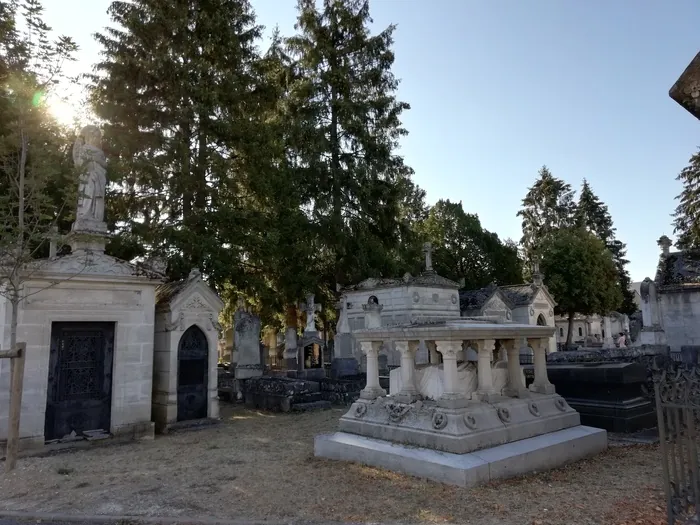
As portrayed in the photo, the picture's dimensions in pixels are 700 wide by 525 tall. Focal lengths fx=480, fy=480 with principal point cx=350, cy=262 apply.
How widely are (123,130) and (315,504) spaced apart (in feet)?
44.5

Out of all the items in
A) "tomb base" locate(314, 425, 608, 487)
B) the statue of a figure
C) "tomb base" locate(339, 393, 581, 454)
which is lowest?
"tomb base" locate(314, 425, 608, 487)

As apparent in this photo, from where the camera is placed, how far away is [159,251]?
1412 cm

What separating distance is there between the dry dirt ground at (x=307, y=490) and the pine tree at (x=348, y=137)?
15.8 meters

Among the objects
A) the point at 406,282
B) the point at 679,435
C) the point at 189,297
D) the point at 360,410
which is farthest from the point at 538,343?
the point at 406,282

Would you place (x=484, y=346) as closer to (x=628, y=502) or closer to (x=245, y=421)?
(x=628, y=502)

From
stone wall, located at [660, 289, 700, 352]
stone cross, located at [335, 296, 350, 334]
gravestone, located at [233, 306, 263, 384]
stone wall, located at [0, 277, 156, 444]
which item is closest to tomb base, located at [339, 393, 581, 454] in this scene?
stone wall, located at [0, 277, 156, 444]

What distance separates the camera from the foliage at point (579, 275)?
3353 centimetres

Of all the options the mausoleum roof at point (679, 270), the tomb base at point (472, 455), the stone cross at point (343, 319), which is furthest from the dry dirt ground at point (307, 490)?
the stone cross at point (343, 319)

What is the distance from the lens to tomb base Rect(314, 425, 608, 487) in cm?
570

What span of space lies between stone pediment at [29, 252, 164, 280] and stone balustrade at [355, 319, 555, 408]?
4.85 meters

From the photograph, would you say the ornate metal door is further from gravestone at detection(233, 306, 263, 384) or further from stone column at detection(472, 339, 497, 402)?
stone column at detection(472, 339, 497, 402)

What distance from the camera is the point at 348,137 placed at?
2427cm

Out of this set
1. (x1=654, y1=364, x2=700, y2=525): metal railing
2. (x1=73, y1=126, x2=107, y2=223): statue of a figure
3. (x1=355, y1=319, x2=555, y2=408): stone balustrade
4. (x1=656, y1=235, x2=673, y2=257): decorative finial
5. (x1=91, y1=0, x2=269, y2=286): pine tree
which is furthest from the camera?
(x1=656, y1=235, x2=673, y2=257): decorative finial

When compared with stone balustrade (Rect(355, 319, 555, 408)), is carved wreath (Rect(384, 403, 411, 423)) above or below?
below
